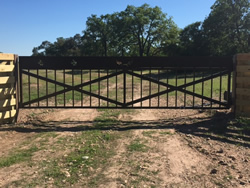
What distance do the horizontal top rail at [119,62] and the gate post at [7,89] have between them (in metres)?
0.40

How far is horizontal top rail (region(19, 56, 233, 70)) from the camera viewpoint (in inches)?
307

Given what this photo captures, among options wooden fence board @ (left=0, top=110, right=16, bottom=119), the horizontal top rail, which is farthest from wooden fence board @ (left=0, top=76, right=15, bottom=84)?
wooden fence board @ (left=0, top=110, right=16, bottom=119)

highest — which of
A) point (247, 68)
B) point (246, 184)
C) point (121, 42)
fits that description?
point (121, 42)

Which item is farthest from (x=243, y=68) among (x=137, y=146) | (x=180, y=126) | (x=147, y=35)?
(x=147, y=35)

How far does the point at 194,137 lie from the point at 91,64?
3524 millimetres

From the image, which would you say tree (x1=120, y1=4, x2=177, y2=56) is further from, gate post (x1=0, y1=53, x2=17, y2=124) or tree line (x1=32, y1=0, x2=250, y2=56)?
gate post (x1=0, y1=53, x2=17, y2=124)

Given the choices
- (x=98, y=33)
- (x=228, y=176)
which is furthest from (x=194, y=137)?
(x=98, y=33)

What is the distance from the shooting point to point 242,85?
299 inches

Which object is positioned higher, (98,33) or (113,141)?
(98,33)

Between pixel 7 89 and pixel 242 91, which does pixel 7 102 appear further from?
pixel 242 91

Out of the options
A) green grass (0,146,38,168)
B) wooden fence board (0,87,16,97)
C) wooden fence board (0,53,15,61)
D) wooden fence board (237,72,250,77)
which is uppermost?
wooden fence board (0,53,15,61)

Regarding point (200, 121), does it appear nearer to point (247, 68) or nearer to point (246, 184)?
point (247, 68)

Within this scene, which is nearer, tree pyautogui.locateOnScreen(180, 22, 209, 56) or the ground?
the ground

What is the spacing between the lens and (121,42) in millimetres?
65188
